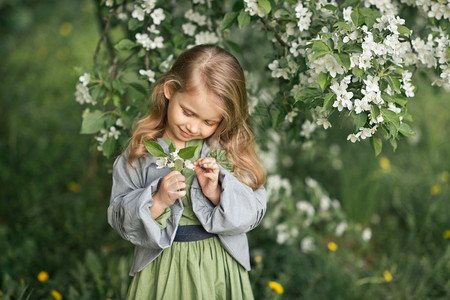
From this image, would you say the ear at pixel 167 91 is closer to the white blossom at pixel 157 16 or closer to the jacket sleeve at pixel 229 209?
the jacket sleeve at pixel 229 209

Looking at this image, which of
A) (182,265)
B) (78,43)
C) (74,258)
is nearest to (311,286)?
(182,265)

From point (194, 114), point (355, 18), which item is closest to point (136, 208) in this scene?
point (194, 114)

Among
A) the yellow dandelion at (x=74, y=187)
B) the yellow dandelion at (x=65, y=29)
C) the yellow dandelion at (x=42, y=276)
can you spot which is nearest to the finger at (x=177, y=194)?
the yellow dandelion at (x=42, y=276)

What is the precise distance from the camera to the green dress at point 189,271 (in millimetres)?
1804

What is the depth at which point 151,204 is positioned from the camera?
1683 millimetres

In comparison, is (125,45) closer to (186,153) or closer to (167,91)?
(167,91)

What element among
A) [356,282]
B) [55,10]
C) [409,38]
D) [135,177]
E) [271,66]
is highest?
[409,38]

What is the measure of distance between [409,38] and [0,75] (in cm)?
406

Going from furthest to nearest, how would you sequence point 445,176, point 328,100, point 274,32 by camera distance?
point 445,176 → point 274,32 → point 328,100

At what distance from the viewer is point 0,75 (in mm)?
4773

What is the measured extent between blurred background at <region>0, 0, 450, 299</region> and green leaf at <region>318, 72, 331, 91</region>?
1.11 meters

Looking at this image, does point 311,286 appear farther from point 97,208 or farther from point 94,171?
point 94,171

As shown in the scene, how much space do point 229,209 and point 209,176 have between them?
0.14 m

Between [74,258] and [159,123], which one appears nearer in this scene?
[159,123]
